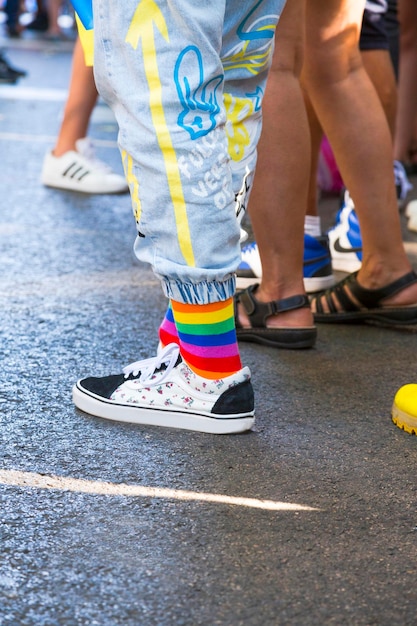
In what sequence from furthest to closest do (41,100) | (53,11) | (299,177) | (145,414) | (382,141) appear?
(53,11) → (41,100) → (382,141) → (299,177) → (145,414)

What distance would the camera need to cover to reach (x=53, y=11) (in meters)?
11.1

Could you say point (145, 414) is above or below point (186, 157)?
below

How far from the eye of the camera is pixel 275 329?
1834mm

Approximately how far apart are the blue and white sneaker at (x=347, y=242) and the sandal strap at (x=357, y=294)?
35cm

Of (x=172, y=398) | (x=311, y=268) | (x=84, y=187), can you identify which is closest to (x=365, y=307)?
(x=311, y=268)

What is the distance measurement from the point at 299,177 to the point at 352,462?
61 cm

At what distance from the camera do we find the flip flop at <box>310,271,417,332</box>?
198 cm

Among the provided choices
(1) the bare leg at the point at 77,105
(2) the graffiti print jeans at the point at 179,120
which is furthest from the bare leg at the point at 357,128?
(1) the bare leg at the point at 77,105

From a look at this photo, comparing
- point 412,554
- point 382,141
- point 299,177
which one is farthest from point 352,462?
point 382,141

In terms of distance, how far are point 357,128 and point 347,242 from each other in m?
0.48

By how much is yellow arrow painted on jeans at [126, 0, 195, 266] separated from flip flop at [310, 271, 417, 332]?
2.47 feet

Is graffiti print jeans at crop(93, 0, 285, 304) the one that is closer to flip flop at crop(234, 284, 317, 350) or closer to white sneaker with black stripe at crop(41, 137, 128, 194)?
flip flop at crop(234, 284, 317, 350)

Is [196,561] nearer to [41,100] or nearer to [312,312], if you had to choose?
[312,312]

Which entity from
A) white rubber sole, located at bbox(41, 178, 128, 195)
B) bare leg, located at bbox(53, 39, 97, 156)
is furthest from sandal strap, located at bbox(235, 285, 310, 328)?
bare leg, located at bbox(53, 39, 97, 156)
